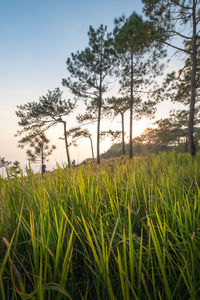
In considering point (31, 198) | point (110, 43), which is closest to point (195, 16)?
point (110, 43)

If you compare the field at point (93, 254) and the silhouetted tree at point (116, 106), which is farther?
the silhouetted tree at point (116, 106)

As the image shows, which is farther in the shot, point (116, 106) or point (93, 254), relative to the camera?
point (116, 106)

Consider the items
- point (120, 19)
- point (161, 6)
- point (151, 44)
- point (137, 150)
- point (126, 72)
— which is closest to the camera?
point (161, 6)

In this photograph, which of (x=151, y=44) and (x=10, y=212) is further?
(x=151, y=44)

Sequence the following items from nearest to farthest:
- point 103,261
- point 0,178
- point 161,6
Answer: point 103,261
point 0,178
point 161,6

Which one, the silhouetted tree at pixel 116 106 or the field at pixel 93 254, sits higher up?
the silhouetted tree at pixel 116 106

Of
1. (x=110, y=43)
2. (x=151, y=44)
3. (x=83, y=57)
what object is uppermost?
(x=110, y=43)

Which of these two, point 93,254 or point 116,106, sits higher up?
point 116,106

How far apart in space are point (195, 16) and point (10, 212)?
32.4ft

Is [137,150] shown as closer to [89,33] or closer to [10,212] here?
[89,33]

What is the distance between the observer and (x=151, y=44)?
21.8 feet

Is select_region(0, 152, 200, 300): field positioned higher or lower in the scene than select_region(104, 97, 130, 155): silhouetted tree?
lower

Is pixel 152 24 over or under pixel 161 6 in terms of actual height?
under

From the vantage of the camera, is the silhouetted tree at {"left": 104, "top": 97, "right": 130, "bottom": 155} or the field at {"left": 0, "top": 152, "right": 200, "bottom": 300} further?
the silhouetted tree at {"left": 104, "top": 97, "right": 130, "bottom": 155}
